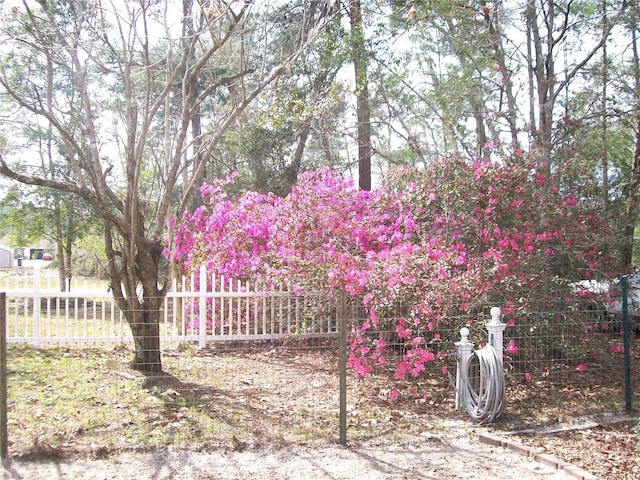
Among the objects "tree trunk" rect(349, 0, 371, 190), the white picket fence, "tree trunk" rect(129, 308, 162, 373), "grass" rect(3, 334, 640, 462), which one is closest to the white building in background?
"tree trunk" rect(349, 0, 371, 190)

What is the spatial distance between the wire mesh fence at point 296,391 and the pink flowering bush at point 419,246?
24 cm

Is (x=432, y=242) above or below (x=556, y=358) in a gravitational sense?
above

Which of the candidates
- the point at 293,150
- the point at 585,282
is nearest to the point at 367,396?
the point at 585,282

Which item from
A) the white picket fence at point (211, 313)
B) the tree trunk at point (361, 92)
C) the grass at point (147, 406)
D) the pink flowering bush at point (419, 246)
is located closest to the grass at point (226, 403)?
the grass at point (147, 406)

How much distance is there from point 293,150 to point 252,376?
1117cm

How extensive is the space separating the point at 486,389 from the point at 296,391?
2175 mm

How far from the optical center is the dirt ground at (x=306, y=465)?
4.00m

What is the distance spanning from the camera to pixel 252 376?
7211 millimetres

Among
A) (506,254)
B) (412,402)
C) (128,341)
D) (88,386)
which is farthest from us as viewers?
(128,341)

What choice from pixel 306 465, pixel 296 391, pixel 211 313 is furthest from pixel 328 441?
pixel 211 313

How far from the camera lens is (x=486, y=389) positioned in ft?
17.0

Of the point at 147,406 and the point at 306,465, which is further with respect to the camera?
the point at 147,406

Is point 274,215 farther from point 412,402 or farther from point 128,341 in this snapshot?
point 412,402

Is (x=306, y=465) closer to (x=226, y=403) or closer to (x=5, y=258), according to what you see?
(x=226, y=403)
